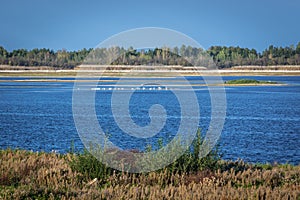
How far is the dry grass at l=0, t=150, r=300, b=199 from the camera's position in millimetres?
11773

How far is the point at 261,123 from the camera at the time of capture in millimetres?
44562

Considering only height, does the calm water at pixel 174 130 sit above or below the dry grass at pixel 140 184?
below

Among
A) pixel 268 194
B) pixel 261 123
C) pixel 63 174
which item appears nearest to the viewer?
pixel 268 194

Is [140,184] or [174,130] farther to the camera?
[174,130]

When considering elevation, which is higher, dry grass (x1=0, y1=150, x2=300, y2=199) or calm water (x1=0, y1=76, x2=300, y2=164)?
dry grass (x1=0, y1=150, x2=300, y2=199)

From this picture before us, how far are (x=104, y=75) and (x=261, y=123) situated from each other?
134 m

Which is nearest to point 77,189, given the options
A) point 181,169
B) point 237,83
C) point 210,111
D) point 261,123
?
point 181,169

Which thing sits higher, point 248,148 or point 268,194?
point 268,194

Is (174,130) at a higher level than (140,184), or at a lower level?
lower

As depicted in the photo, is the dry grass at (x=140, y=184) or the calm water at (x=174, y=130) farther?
the calm water at (x=174, y=130)

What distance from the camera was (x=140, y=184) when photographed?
13.7 meters

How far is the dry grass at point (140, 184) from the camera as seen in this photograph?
1177cm

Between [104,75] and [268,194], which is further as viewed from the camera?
[104,75]

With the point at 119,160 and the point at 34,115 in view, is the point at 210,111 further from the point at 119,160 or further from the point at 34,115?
the point at 119,160
